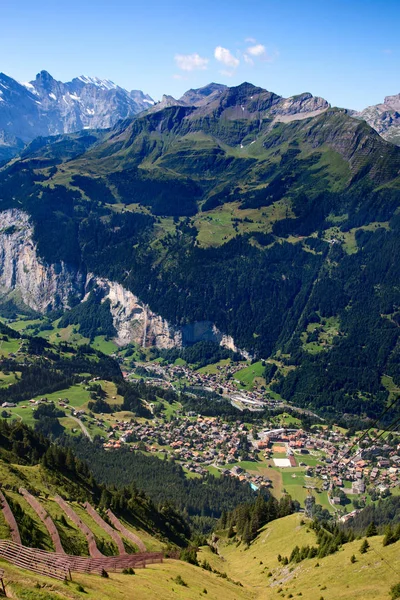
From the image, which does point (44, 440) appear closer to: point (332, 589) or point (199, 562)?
point (199, 562)

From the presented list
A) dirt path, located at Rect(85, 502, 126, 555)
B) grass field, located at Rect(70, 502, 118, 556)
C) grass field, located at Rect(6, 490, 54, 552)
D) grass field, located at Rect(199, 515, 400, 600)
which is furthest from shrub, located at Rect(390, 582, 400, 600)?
dirt path, located at Rect(85, 502, 126, 555)

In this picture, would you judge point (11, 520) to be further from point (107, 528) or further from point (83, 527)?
point (107, 528)

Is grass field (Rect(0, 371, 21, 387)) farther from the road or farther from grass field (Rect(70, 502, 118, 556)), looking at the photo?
grass field (Rect(70, 502, 118, 556))

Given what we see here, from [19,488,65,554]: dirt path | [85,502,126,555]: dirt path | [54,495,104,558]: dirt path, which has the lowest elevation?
[85,502,126,555]: dirt path

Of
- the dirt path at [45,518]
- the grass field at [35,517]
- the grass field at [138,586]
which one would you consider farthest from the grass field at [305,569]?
the grass field at [35,517]

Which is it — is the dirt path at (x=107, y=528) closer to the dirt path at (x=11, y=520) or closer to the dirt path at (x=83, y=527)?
the dirt path at (x=83, y=527)

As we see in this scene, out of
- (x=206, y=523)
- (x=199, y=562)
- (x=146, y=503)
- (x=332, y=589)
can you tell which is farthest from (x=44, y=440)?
(x=332, y=589)
